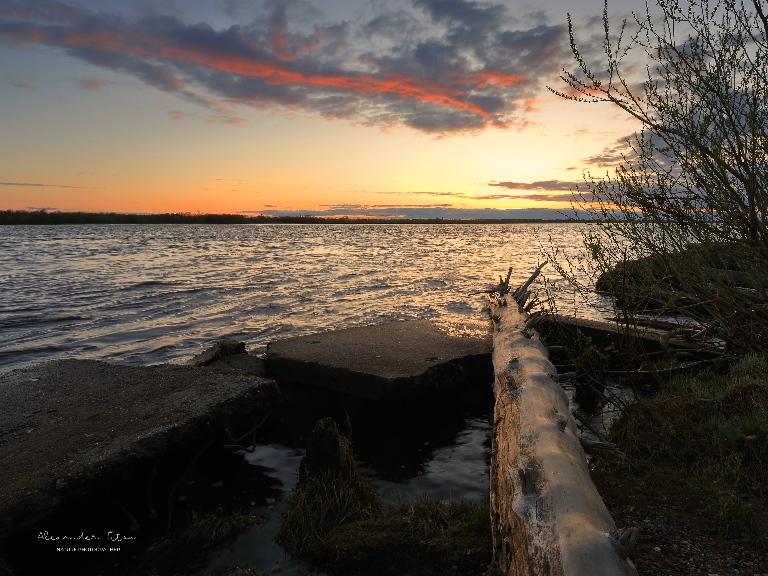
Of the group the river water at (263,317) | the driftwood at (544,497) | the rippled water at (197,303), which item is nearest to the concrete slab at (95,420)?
the river water at (263,317)

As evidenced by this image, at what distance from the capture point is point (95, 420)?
5.02 meters

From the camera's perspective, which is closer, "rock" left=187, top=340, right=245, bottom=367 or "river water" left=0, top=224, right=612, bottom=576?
"river water" left=0, top=224, right=612, bottom=576

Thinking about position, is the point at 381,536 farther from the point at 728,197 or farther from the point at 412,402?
the point at 728,197

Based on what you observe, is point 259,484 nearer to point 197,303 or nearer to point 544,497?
point 544,497

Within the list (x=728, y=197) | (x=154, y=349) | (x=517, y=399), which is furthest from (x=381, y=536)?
(x=154, y=349)

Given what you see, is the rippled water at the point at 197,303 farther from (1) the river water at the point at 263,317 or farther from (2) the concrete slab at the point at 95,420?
(2) the concrete slab at the point at 95,420

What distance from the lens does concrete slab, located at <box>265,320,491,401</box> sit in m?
6.59

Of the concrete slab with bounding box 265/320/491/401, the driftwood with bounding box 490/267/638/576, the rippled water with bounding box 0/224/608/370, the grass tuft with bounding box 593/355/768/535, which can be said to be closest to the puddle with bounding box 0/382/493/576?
the concrete slab with bounding box 265/320/491/401

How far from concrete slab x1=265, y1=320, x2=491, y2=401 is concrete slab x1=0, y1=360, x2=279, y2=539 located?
1199 millimetres

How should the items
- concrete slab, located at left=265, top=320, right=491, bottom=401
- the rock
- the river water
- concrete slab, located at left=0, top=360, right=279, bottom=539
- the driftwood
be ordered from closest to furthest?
the driftwood
concrete slab, located at left=0, top=360, right=279, bottom=539
the river water
concrete slab, located at left=265, top=320, right=491, bottom=401
the rock

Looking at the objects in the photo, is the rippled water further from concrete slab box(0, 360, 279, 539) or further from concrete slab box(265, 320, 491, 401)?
concrete slab box(0, 360, 279, 539)

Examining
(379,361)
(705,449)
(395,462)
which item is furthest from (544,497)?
(379,361)

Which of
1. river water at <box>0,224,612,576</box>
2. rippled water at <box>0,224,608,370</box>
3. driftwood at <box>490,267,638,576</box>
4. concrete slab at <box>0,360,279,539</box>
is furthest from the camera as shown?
rippled water at <box>0,224,608,370</box>

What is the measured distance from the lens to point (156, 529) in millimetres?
4227
